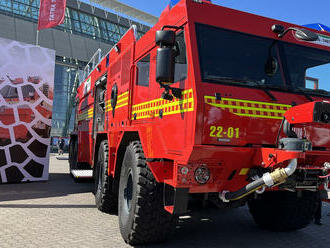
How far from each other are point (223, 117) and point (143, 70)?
6.07 ft

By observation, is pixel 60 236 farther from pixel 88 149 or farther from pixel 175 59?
pixel 88 149

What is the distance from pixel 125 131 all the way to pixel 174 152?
5.00 feet

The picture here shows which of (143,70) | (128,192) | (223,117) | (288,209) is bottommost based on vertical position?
(288,209)

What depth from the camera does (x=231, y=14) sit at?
11.6ft

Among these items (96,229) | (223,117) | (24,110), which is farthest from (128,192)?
(24,110)

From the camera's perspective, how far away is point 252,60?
3.54 m

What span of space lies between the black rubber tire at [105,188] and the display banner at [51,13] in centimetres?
1218

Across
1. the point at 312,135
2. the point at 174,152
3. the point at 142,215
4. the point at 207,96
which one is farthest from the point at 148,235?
the point at 312,135

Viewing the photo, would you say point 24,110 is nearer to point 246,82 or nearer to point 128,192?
point 128,192

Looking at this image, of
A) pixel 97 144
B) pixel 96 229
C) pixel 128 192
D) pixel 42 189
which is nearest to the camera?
pixel 128 192

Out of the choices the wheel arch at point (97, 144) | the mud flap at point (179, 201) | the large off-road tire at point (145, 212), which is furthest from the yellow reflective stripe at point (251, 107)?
the wheel arch at point (97, 144)

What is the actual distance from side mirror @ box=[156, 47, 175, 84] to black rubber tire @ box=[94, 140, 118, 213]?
2791 millimetres

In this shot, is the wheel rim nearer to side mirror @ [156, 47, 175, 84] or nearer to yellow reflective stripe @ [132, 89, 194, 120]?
yellow reflective stripe @ [132, 89, 194, 120]

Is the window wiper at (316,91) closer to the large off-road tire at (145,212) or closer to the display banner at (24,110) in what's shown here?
the large off-road tire at (145,212)
